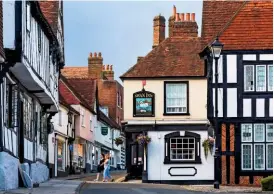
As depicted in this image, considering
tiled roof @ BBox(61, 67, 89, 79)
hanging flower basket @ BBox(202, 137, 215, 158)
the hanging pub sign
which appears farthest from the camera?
tiled roof @ BBox(61, 67, 89, 79)

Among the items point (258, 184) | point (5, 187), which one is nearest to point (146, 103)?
point (258, 184)

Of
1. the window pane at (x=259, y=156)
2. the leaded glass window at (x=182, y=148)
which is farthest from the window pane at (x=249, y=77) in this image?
the leaded glass window at (x=182, y=148)

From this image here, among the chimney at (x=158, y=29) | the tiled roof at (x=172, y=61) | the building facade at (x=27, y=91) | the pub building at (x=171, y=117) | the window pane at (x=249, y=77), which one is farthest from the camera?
the chimney at (x=158, y=29)

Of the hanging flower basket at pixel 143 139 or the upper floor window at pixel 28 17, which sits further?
the hanging flower basket at pixel 143 139

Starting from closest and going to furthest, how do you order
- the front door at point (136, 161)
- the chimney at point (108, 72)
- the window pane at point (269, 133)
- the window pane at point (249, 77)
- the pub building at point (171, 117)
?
the window pane at point (269, 133)
the window pane at point (249, 77)
the pub building at point (171, 117)
the front door at point (136, 161)
the chimney at point (108, 72)

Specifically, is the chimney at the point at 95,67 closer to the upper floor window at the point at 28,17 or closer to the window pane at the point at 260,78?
the window pane at the point at 260,78

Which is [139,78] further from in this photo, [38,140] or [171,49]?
[38,140]

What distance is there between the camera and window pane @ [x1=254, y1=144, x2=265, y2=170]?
36.9m

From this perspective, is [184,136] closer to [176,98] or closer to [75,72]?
[176,98]

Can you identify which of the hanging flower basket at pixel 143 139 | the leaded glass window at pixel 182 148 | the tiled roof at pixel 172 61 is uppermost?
the tiled roof at pixel 172 61

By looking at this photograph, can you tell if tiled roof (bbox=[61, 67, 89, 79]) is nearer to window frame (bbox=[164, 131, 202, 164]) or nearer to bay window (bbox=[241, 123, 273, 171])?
window frame (bbox=[164, 131, 202, 164])

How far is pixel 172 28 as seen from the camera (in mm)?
46031

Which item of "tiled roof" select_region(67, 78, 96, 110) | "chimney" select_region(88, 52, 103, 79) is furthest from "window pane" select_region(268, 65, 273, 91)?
"chimney" select_region(88, 52, 103, 79)

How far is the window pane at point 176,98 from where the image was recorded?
40.9 metres
